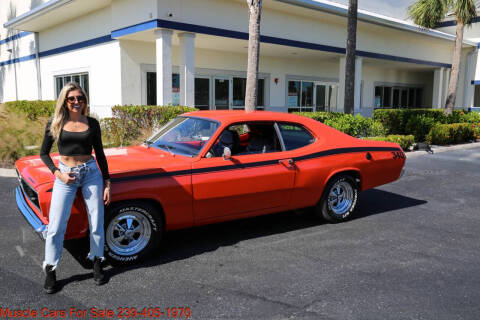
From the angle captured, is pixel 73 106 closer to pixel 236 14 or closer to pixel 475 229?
pixel 475 229

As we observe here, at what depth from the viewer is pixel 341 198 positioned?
5887mm

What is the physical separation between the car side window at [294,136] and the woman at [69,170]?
2.50 m

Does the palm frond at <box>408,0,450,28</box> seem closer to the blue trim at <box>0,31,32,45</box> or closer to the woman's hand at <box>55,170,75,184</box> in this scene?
the blue trim at <box>0,31,32,45</box>

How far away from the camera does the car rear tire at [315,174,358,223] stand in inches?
222

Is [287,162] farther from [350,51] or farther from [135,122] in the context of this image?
[350,51]

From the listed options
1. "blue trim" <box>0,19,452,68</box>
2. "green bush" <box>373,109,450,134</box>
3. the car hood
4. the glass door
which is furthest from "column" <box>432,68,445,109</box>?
the car hood

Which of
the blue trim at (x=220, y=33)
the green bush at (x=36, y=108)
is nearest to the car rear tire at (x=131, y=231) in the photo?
the blue trim at (x=220, y=33)

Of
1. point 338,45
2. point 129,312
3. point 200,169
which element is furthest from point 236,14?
point 129,312

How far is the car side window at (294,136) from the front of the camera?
5.32 meters

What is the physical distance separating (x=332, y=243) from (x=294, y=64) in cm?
1695

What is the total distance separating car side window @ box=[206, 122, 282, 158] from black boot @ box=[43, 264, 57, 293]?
216cm

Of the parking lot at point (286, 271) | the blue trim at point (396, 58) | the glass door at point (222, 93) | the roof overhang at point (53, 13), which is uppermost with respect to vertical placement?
the roof overhang at point (53, 13)

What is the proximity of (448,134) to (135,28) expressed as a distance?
464 inches

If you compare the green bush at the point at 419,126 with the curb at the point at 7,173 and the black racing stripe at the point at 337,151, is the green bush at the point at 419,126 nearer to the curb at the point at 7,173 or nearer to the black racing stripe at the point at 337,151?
the black racing stripe at the point at 337,151
